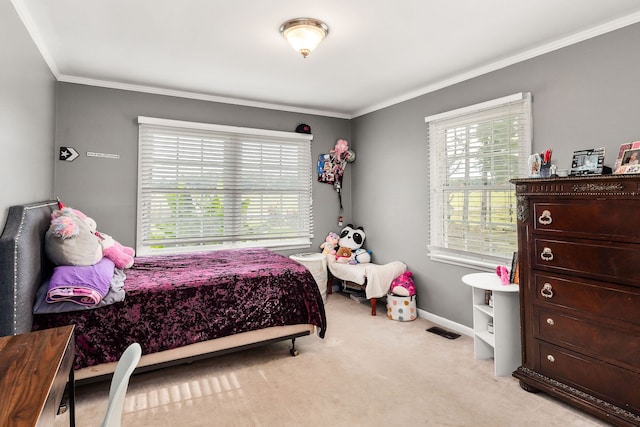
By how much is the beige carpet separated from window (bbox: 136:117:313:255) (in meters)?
1.62

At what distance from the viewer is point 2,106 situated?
198cm

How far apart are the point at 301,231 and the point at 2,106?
3330mm

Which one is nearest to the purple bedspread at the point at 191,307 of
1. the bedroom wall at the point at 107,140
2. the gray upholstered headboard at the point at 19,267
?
the gray upholstered headboard at the point at 19,267

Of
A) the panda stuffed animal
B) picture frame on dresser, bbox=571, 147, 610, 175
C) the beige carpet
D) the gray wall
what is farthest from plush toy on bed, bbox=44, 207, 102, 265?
picture frame on dresser, bbox=571, 147, 610, 175

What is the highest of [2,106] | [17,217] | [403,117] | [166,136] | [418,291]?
[403,117]

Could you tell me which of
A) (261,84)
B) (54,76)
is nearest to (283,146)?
(261,84)

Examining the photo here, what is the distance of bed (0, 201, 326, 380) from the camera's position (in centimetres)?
195

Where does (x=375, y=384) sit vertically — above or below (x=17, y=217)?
below

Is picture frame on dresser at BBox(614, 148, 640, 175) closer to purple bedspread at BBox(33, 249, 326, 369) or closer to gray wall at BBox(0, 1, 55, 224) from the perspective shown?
purple bedspread at BBox(33, 249, 326, 369)

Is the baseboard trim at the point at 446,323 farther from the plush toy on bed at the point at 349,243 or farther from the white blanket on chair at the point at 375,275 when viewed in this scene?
the plush toy on bed at the point at 349,243

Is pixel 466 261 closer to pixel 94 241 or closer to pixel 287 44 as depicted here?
pixel 287 44

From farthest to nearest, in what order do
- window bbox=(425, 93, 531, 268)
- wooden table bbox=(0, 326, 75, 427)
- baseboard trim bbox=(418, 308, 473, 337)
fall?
baseboard trim bbox=(418, 308, 473, 337), window bbox=(425, 93, 531, 268), wooden table bbox=(0, 326, 75, 427)

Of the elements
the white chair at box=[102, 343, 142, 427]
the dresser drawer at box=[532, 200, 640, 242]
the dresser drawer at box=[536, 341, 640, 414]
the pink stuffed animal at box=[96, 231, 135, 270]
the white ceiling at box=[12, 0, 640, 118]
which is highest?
the white ceiling at box=[12, 0, 640, 118]

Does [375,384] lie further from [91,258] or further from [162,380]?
[91,258]
